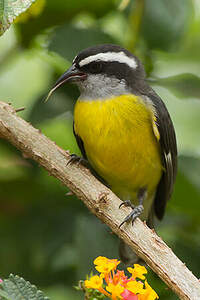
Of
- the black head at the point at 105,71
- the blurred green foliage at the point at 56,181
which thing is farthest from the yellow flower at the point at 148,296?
the black head at the point at 105,71

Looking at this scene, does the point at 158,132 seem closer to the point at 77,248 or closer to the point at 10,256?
the point at 77,248

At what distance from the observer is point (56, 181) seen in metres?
4.04

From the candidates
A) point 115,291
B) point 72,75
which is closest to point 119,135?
point 72,75

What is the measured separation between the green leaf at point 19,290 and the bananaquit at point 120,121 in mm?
1961

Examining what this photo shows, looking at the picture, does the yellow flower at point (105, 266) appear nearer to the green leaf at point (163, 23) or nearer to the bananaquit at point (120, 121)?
the bananaquit at point (120, 121)

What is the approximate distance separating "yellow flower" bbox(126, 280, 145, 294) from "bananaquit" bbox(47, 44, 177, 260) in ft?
5.87

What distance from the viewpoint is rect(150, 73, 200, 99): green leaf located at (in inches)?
159

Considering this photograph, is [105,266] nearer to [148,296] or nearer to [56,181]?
[148,296]

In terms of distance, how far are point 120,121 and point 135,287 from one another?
187 centimetres

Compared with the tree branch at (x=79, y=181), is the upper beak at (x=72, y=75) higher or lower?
higher

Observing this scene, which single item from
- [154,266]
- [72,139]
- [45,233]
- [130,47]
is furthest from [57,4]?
[154,266]

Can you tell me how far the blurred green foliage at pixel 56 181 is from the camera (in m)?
3.76

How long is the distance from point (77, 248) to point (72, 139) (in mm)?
1200

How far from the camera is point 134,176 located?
407cm
